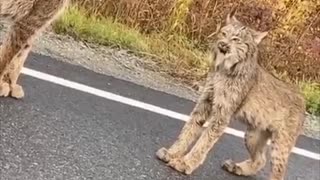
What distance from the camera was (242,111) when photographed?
5.82 metres

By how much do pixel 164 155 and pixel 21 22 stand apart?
49.6 inches

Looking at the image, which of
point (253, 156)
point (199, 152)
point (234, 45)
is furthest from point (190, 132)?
point (234, 45)

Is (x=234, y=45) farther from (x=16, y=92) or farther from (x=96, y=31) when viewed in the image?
(x=96, y=31)

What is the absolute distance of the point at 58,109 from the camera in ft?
19.8

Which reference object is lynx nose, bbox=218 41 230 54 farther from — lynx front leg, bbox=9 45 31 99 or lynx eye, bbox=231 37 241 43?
lynx front leg, bbox=9 45 31 99

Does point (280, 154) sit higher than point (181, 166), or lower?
higher

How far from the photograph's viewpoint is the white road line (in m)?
6.56

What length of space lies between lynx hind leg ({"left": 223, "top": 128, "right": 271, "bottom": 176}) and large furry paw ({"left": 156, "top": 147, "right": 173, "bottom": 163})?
0.43m

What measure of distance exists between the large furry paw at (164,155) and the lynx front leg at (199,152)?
37mm

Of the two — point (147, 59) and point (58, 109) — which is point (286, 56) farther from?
point (58, 109)

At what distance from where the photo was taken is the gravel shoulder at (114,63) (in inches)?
282

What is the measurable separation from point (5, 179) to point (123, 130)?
1.42m

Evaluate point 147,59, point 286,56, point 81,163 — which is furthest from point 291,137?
point 286,56

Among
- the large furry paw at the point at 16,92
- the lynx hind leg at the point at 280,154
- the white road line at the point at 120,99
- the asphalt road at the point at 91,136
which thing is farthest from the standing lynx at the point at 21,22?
the lynx hind leg at the point at 280,154
